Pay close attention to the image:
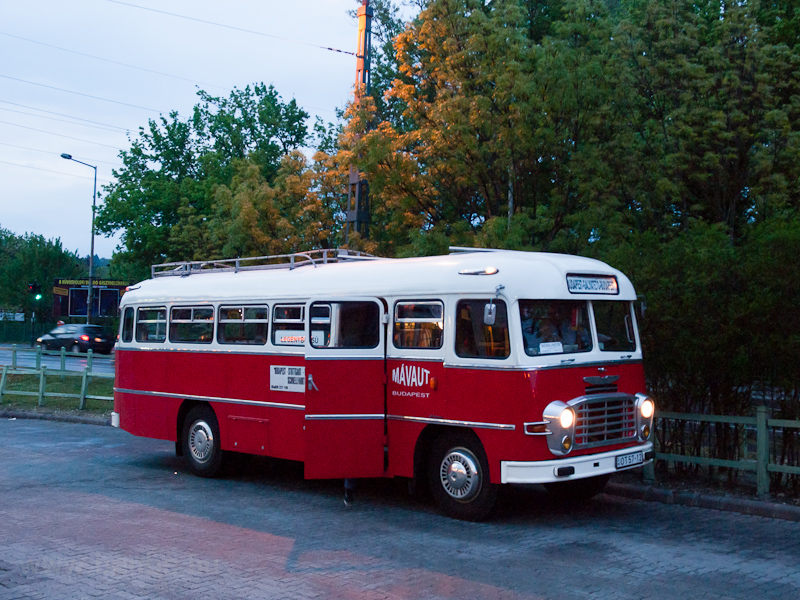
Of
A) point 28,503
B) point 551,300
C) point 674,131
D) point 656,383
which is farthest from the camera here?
point 674,131

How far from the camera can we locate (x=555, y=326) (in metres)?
9.45

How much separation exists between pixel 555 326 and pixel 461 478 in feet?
6.48

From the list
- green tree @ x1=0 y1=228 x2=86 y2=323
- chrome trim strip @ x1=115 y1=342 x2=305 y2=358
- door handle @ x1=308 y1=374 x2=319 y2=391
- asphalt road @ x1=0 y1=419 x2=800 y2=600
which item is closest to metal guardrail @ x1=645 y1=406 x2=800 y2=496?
asphalt road @ x1=0 y1=419 x2=800 y2=600

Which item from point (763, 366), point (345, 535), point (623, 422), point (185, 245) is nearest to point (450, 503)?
point (345, 535)

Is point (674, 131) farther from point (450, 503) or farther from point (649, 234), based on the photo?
point (450, 503)

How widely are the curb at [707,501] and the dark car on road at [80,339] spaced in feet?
124

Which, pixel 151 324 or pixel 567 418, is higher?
pixel 151 324

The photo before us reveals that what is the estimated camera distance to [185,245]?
1580 inches

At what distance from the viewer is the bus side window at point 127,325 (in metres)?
14.3

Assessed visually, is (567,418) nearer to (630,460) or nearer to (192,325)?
(630,460)

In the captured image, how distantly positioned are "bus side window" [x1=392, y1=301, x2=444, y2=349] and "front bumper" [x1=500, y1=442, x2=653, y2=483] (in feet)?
5.42

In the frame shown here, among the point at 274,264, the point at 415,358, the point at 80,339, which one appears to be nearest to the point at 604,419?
the point at 415,358

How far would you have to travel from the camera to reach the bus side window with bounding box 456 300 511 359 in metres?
9.26

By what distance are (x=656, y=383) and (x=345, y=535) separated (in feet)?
15.6
